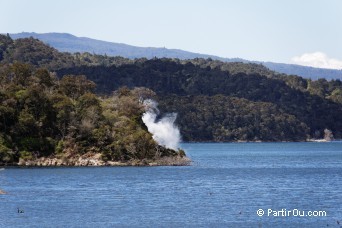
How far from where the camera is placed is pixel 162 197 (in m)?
77.3

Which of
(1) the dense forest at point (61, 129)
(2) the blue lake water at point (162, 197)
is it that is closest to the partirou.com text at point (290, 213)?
(2) the blue lake water at point (162, 197)

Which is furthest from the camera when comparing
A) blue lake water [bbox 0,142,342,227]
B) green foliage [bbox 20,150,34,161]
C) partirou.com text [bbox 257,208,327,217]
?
green foliage [bbox 20,150,34,161]

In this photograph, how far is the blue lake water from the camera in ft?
199

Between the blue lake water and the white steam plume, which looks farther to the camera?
the white steam plume

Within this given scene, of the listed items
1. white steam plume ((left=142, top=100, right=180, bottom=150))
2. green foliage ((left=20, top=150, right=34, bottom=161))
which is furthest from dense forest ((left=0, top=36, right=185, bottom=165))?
white steam plume ((left=142, top=100, right=180, bottom=150))

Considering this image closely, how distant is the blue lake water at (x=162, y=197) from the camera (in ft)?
199

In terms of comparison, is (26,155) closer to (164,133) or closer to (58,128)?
(58,128)

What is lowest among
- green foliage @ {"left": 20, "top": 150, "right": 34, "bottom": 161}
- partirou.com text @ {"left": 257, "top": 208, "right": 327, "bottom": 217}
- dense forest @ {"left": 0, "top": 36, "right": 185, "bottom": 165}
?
green foliage @ {"left": 20, "top": 150, "right": 34, "bottom": 161}

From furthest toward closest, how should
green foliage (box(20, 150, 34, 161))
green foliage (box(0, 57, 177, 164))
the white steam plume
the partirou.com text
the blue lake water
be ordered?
the white steam plume, green foliage (box(0, 57, 177, 164)), green foliage (box(20, 150, 34, 161)), the partirou.com text, the blue lake water

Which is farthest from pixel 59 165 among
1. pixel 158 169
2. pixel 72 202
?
pixel 72 202

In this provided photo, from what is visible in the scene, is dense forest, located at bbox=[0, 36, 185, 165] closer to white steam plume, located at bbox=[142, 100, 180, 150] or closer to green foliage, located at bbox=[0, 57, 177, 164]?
green foliage, located at bbox=[0, 57, 177, 164]

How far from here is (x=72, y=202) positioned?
7219cm

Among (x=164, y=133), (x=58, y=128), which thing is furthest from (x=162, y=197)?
(x=164, y=133)

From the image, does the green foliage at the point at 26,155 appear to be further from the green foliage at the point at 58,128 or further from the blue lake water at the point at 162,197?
the blue lake water at the point at 162,197
